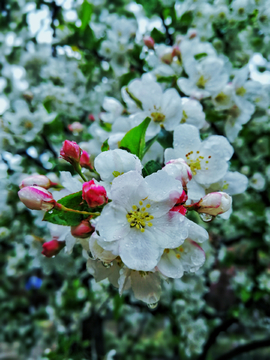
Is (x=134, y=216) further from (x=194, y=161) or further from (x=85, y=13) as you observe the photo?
(x=85, y=13)

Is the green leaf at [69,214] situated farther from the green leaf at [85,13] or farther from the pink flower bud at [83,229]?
the green leaf at [85,13]

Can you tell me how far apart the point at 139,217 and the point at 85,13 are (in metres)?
1.46

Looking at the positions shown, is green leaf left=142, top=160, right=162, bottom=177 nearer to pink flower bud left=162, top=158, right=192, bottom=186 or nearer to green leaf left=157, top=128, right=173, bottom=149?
pink flower bud left=162, top=158, right=192, bottom=186

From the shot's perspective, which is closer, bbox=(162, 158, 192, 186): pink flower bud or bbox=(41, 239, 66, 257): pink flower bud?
bbox=(162, 158, 192, 186): pink flower bud

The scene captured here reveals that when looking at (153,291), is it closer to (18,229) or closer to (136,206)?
(136,206)

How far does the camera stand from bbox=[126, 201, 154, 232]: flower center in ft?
1.95

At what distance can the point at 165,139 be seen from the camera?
2.84ft

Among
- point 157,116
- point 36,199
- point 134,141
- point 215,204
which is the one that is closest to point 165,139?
point 157,116

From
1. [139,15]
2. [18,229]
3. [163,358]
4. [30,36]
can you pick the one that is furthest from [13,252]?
[163,358]

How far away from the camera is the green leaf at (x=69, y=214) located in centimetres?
60

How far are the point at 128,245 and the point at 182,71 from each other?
850 mm

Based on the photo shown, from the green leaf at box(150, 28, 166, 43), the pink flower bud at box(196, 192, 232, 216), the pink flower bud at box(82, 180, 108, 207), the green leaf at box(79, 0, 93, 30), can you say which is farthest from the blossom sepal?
the green leaf at box(79, 0, 93, 30)

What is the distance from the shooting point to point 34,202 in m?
0.59

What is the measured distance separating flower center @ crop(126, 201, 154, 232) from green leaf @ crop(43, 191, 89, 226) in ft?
0.31
